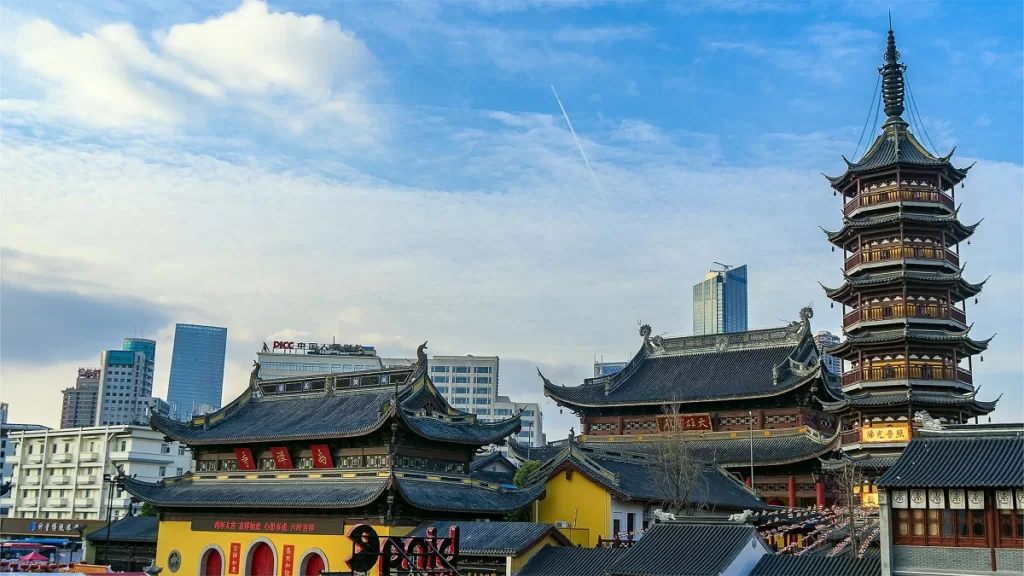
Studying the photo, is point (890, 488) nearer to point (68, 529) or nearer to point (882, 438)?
point (882, 438)

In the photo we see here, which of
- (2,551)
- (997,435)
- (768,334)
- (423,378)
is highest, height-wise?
(768,334)

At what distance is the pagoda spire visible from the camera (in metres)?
51.7

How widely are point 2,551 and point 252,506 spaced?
1303 inches

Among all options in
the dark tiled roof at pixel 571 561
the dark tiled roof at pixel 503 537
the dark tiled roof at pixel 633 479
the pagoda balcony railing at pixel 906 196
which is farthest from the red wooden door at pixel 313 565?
the pagoda balcony railing at pixel 906 196

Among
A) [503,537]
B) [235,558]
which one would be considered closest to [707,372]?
[503,537]

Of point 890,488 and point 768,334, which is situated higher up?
point 768,334

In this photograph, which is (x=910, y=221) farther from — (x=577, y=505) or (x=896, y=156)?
(x=577, y=505)

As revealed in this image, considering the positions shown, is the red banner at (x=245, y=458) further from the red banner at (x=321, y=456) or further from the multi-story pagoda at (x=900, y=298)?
the multi-story pagoda at (x=900, y=298)

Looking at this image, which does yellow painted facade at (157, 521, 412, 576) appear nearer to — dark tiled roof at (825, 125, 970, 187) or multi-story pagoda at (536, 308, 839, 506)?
multi-story pagoda at (536, 308, 839, 506)

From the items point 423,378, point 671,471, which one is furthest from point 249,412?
point 671,471

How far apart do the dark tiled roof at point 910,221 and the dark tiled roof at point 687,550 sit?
24.3m

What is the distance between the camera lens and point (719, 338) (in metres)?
59.3

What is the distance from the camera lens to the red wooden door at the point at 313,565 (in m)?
39.8

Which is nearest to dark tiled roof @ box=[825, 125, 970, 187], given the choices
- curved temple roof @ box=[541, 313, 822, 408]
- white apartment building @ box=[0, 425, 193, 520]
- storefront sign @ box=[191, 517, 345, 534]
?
curved temple roof @ box=[541, 313, 822, 408]
